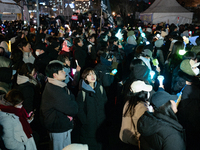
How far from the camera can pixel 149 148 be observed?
2361 millimetres

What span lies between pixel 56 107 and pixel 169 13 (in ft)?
73.5

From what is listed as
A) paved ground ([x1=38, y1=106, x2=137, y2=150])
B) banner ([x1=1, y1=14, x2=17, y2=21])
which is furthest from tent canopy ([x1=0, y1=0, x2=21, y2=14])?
paved ground ([x1=38, y1=106, x2=137, y2=150])

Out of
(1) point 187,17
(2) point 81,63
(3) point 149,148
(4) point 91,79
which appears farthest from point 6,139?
(1) point 187,17

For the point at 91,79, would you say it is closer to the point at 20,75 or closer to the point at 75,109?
the point at 75,109

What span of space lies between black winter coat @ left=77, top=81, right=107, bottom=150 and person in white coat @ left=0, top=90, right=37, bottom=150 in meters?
0.94

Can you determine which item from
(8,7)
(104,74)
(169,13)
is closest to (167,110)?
(104,74)

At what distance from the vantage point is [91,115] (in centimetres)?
336

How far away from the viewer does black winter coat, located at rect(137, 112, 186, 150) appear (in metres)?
2.11

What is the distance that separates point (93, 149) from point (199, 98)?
214 centimetres

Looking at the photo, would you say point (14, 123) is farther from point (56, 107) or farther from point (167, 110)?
point (167, 110)

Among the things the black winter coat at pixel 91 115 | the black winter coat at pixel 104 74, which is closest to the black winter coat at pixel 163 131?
the black winter coat at pixel 91 115

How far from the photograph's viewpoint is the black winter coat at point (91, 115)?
3332mm

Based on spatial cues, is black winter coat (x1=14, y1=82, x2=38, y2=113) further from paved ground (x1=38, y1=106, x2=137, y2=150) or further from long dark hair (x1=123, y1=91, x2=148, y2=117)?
long dark hair (x1=123, y1=91, x2=148, y2=117)

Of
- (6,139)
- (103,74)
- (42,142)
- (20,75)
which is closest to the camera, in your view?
(6,139)
